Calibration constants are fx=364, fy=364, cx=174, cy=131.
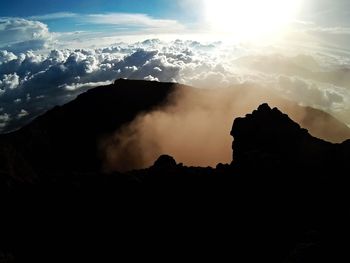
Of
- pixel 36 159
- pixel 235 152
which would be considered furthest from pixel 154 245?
pixel 36 159

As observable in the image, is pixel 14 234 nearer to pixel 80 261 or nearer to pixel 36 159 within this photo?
pixel 80 261

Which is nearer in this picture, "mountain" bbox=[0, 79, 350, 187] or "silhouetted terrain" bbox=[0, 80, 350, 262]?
"silhouetted terrain" bbox=[0, 80, 350, 262]

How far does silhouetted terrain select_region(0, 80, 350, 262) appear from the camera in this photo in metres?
40.4

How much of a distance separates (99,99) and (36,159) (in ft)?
156

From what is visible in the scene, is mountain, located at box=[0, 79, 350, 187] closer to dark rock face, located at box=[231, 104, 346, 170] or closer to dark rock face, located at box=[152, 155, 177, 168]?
dark rock face, located at box=[152, 155, 177, 168]

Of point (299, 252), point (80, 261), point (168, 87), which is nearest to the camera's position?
point (299, 252)

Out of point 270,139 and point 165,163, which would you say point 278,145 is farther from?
point 165,163

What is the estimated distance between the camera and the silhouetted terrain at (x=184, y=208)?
Result: 40.4m

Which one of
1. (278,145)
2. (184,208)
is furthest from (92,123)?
(184,208)

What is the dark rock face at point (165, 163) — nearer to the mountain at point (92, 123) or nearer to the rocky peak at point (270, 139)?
the rocky peak at point (270, 139)

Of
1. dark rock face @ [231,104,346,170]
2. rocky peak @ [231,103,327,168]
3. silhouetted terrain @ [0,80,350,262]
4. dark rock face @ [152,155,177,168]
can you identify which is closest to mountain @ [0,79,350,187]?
dark rock face @ [152,155,177,168]

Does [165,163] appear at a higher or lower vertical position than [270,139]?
lower

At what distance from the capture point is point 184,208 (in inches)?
1914

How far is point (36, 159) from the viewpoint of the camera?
346ft
